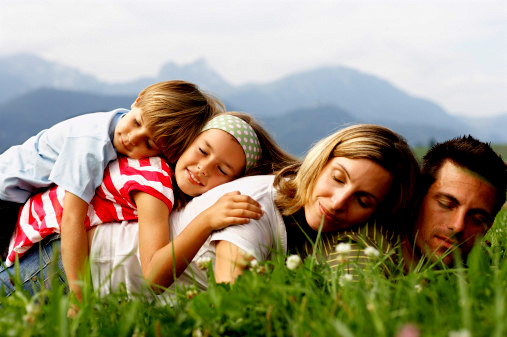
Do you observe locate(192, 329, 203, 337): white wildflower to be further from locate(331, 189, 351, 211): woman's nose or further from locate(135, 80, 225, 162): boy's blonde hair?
locate(135, 80, 225, 162): boy's blonde hair

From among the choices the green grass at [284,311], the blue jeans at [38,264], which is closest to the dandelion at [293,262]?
the green grass at [284,311]

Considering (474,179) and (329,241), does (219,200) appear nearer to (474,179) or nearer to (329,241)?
(329,241)

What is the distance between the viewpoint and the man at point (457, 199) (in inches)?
137

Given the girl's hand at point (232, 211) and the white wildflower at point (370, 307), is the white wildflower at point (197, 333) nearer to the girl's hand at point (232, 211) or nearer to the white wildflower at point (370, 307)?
the white wildflower at point (370, 307)

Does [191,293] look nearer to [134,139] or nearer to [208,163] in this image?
[208,163]

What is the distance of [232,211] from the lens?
9.63ft

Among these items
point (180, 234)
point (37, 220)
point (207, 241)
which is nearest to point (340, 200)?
point (207, 241)

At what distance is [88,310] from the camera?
6.18ft

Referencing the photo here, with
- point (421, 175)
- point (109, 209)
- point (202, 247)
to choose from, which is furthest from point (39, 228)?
point (421, 175)

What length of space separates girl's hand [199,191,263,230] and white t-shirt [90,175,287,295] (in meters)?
0.04

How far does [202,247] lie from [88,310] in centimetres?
141

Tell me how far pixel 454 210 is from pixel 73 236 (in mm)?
2581

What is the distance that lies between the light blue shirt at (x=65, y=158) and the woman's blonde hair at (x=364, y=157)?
4.21ft

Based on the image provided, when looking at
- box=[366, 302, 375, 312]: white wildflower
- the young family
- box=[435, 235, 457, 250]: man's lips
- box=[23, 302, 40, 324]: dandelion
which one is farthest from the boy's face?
box=[366, 302, 375, 312]: white wildflower
